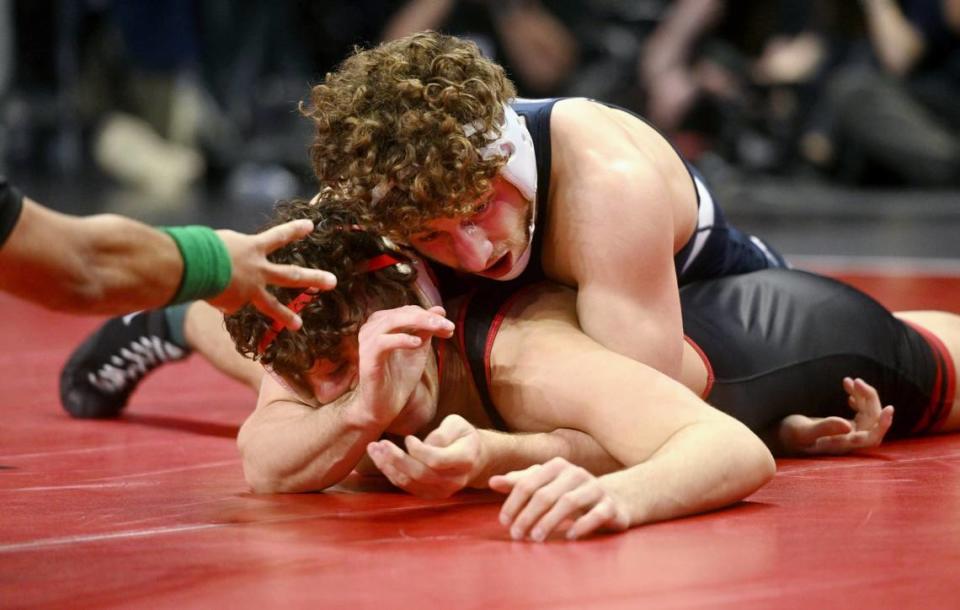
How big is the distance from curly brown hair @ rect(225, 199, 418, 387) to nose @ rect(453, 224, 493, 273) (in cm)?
10

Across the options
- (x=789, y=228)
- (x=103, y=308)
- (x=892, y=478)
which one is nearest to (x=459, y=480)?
(x=103, y=308)

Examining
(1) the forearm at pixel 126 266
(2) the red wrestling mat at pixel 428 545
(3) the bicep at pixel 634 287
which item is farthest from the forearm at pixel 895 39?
(1) the forearm at pixel 126 266

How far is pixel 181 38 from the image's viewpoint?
9742mm

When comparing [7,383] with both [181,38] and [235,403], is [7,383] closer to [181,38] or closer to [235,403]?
[235,403]

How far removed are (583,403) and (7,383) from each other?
6.64 ft

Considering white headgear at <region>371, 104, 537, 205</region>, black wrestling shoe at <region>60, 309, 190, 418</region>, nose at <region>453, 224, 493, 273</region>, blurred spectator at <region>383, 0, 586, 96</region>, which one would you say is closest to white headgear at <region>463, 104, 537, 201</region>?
white headgear at <region>371, 104, 537, 205</region>

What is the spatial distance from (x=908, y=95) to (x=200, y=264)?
7492mm

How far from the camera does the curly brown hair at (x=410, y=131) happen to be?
7.93 feet

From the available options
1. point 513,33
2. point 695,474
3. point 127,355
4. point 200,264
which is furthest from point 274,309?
point 513,33

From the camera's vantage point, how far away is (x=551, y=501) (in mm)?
2109

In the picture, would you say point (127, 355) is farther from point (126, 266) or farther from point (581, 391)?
point (126, 266)

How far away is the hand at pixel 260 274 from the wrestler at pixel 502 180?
0.35 m

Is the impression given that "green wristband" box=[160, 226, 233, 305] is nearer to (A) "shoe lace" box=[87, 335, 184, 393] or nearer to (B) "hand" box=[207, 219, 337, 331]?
(B) "hand" box=[207, 219, 337, 331]

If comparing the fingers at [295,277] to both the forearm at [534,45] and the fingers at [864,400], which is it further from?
the forearm at [534,45]
